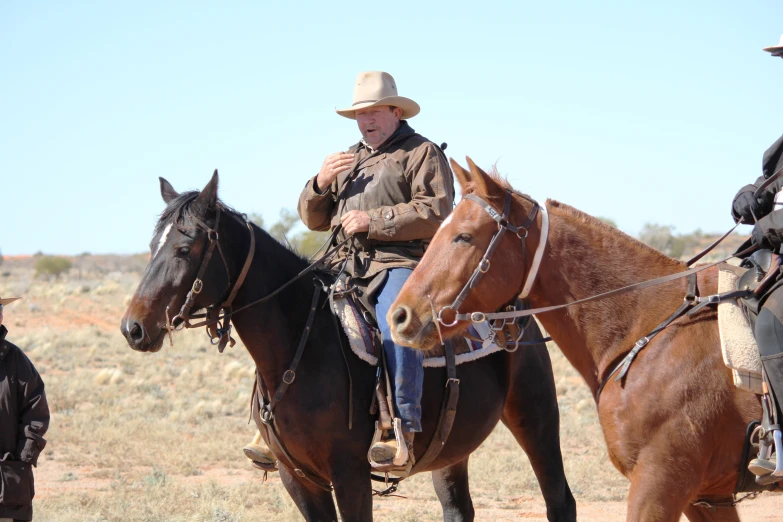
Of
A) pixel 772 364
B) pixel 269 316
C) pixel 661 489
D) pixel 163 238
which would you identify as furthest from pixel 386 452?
pixel 772 364

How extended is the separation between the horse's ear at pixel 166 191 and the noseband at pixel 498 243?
2.44 metres

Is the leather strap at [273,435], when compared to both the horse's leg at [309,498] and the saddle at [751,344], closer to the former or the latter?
the horse's leg at [309,498]

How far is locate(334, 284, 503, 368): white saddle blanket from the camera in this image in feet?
19.4

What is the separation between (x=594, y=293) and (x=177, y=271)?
261 centimetres

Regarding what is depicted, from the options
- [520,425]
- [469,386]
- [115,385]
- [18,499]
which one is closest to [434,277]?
[469,386]

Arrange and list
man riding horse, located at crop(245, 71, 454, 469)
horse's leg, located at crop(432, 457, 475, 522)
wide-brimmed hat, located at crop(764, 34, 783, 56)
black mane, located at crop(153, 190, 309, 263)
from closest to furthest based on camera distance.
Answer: wide-brimmed hat, located at crop(764, 34, 783, 56)
black mane, located at crop(153, 190, 309, 263)
man riding horse, located at crop(245, 71, 454, 469)
horse's leg, located at crop(432, 457, 475, 522)

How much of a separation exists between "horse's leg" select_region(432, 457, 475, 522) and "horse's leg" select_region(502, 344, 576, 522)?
0.66 meters

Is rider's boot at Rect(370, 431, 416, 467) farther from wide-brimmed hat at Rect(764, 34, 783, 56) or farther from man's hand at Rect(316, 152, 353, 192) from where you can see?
wide-brimmed hat at Rect(764, 34, 783, 56)

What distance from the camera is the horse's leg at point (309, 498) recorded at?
611 centimetres

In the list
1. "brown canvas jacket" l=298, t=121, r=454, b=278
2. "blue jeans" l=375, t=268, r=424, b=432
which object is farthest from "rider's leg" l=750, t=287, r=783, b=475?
"brown canvas jacket" l=298, t=121, r=454, b=278

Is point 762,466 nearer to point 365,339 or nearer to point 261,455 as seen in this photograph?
point 365,339

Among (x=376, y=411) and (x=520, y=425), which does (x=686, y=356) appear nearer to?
(x=376, y=411)

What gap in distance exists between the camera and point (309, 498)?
20.1 ft

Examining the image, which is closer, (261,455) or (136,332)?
(136,332)
